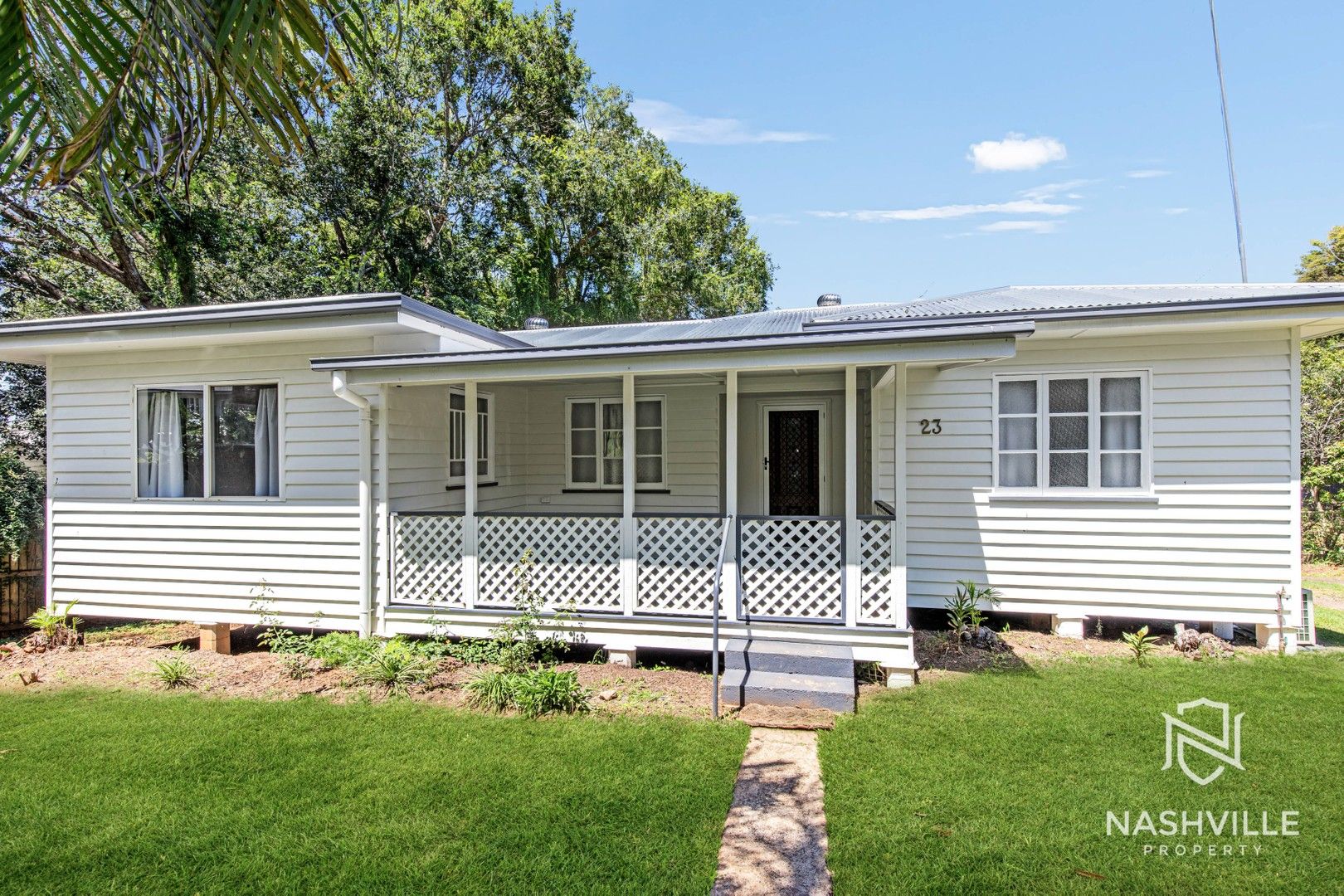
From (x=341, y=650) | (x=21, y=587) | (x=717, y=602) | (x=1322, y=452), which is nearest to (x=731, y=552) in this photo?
(x=717, y=602)

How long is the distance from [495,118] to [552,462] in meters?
13.7

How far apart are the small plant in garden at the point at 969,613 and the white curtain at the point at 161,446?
8498 mm

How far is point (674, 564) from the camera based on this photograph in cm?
655

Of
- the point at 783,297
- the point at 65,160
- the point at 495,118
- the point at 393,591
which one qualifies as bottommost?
the point at 393,591

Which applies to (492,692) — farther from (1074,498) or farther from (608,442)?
(1074,498)

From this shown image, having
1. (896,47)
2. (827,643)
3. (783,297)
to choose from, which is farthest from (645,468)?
(783,297)

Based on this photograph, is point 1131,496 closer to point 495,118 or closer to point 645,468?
point 645,468

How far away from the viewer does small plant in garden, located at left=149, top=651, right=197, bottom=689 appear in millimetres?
6273

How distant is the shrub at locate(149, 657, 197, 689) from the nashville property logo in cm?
788

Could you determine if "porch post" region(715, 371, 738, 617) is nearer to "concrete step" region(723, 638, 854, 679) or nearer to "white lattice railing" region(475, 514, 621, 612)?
"concrete step" region(723, 638, 854, 679)

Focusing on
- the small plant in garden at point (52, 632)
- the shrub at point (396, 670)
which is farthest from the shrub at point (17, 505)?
the shrub at point (396, 670)

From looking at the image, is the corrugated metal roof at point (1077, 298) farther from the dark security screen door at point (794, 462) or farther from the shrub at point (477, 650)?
the shrub at point (477, 650)

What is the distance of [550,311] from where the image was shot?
20.8m

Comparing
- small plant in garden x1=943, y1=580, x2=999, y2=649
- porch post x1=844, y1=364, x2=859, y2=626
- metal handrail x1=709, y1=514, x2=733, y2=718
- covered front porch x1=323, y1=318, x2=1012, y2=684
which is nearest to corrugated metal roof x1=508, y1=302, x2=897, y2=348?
covered front porch x1=323, y1=318, x2=1012, y2=684
